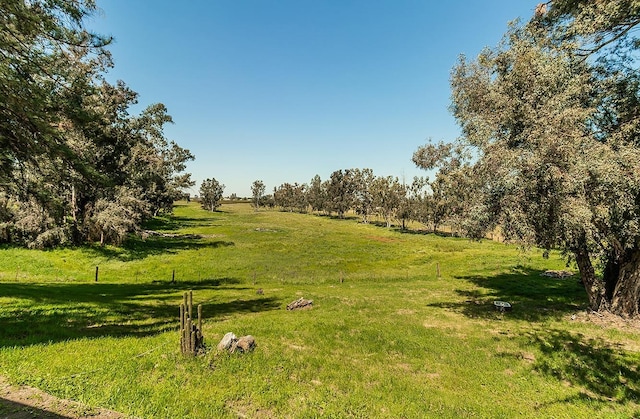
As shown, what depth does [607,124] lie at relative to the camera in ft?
56.3

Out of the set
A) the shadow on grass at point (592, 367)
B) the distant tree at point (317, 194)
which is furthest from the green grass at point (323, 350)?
the distant tree at point (317, 194)

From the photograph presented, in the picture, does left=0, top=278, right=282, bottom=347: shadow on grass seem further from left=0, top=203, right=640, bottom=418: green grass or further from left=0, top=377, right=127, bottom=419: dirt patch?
left=0, top=377, right=127, bottom=419: dirt patch

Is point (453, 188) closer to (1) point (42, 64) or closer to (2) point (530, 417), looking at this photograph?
(2) point (530, 417)

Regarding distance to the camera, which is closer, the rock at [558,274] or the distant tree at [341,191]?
the rock at [558,274]

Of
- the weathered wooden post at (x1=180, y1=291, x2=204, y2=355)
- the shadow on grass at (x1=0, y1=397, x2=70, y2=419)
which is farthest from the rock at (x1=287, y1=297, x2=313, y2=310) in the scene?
the shadow on grass at (x1=0, y1=397, x2=70, y2=419)

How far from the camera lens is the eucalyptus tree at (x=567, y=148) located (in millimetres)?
13961

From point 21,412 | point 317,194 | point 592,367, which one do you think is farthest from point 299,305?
point 317,194

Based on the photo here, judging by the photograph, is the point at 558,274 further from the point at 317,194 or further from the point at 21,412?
the point at 317,194

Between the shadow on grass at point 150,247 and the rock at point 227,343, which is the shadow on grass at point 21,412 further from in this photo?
the shadow on grass at point 150,247

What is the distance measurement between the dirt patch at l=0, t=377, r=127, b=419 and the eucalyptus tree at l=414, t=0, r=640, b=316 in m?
18.0

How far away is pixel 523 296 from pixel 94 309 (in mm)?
30488

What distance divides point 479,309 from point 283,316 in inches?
543

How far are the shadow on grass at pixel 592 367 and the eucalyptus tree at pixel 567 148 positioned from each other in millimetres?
4727

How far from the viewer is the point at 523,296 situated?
25016 millimetres
